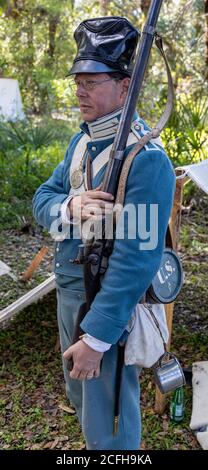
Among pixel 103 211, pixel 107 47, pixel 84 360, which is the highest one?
pixel 107 47

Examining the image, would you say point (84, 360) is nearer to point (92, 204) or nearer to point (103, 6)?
point (92, 204)

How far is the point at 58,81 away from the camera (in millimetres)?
11898

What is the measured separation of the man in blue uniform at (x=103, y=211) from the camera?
1.53 metres

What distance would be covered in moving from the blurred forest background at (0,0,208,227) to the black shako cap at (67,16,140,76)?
4.52 m

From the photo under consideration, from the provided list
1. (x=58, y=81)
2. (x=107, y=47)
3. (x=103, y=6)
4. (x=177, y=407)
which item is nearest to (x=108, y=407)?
(x=107, y=47)

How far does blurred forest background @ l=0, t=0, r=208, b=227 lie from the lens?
683 cm

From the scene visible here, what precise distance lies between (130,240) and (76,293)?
402 millimetres

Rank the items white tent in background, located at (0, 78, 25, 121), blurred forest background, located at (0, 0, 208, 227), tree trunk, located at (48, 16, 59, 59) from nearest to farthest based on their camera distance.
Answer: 1. blurred forest background, located at (0, 0, 208, 227)
2. white tent in background, located at (0, 78, 25, 121)
3. tree trunk, located at (48, 16, 59, 59)

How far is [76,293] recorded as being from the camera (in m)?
1.83

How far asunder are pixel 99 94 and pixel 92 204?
36cm

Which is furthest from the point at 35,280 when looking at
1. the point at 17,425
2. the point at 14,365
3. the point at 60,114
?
the point at 60,114

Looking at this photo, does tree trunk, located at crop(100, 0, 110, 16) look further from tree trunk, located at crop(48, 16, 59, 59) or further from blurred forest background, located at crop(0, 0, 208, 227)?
tree trunk, located at crop(48, 16, 59, 59)

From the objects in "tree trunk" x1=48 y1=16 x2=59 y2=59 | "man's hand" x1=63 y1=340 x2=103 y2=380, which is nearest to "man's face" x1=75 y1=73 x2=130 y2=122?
"man's hand" x1=63 y1=340 x2=103 y2=380

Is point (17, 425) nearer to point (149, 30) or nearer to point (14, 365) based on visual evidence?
point (14, 365)
